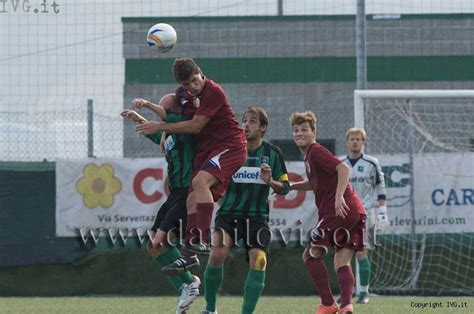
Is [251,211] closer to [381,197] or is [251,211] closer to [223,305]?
[223,305]

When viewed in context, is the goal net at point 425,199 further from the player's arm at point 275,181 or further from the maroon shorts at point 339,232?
the maroon shorts at point 339,232

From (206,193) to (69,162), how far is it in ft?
20.5

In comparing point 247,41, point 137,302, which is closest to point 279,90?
point 247,41

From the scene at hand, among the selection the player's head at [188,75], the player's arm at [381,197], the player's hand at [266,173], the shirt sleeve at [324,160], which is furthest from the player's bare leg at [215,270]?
the player's arm at [381,197]

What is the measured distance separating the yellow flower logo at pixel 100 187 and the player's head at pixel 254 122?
5.26m

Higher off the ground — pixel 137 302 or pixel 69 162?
pixel 69 162

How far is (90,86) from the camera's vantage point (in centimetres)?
1455

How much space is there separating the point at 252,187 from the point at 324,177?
34.6 inches

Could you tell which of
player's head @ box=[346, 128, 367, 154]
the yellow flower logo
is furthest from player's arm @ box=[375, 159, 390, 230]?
the yellow flower logo

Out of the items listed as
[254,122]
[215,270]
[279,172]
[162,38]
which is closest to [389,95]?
[279,172]

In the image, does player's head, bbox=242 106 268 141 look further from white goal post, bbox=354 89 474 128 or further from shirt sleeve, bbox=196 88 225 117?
white goal post, bbox=354 89 474 128

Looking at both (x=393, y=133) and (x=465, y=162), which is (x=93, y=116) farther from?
(x=465, y=162)

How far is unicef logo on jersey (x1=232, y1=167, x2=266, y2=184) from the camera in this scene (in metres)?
9.87

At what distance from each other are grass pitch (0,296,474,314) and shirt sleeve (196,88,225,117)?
104 inches
